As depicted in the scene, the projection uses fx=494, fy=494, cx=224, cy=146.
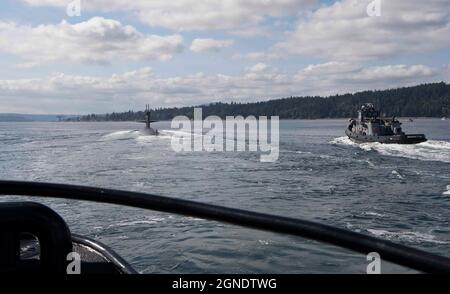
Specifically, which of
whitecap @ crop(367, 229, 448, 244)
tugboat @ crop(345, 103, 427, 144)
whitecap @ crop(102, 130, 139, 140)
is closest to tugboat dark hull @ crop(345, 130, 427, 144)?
tugboat @ crop(345, 103, 427, 144)

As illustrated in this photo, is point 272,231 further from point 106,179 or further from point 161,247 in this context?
point 106,179

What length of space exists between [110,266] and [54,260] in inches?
46.7

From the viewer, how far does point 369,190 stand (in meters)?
24.8

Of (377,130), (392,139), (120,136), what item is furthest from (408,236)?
(120,136)

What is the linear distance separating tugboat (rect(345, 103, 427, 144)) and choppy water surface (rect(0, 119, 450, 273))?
26.6 ft

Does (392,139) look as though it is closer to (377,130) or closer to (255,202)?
(377,130)

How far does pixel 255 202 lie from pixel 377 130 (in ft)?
142

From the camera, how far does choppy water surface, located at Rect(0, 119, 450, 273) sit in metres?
12.5

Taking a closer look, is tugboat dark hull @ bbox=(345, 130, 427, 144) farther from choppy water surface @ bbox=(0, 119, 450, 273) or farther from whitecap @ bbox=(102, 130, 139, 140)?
whitecap @ bbox=(102, 130, 139, 140)

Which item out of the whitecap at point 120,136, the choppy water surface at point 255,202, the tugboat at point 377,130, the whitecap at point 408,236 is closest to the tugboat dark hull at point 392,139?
the tugboat at point 377,130

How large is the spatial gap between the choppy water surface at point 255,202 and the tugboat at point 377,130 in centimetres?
811

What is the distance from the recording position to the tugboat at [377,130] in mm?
52969
